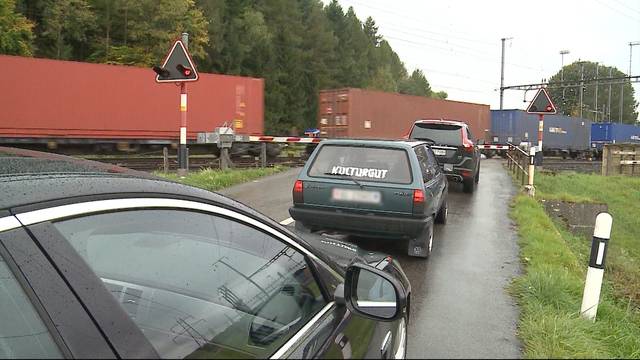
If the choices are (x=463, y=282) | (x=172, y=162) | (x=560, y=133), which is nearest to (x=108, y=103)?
(x=172, y=162)

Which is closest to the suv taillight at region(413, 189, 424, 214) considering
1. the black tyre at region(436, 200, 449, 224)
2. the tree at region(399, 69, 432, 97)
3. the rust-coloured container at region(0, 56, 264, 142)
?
the black tyre at region(436, 200, 449, 224)

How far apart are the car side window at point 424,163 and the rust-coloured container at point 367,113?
15.4 m

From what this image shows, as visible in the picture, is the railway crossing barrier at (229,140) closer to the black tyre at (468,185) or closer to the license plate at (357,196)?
the black tyre at (468,185)

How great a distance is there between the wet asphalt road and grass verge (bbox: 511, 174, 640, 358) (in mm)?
162

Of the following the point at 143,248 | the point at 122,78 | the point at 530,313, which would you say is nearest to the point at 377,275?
the point at 143,248

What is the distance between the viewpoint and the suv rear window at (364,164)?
6.24 m

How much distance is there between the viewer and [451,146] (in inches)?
486

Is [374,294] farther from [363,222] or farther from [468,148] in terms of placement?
[468,148]

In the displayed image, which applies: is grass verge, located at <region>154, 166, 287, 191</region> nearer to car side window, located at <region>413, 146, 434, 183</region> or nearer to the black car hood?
car side window, located at <region>413, 146, 434, 183</region>

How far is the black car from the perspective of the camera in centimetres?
137

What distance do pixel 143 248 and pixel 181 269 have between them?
25 cm

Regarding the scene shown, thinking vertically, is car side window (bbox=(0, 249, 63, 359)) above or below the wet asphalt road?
above

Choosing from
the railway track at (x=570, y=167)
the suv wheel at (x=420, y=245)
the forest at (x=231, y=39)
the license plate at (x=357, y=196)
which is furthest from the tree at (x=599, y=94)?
the license plate at (x=357, y=196)

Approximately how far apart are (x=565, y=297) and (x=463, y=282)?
3.23 ft
